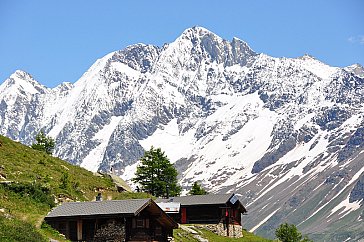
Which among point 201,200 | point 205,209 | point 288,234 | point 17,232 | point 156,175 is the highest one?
point 156,175

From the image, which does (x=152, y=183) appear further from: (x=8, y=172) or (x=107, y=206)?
(x=107, y=206)

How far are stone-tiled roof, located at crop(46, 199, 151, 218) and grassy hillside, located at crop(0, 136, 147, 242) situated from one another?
1812 mm

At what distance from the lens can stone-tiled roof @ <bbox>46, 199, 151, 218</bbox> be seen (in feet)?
196

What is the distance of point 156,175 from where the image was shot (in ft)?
405

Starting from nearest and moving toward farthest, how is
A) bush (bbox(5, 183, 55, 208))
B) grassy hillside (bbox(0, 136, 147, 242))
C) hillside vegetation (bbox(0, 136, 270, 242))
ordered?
Result: 1. grassy hillside (bbox(0, 136, 147, 242))
2. hillside vegetation (bbox(0, 136, 270, 242))
3. bush (bbox(5, 183, 55, 208))

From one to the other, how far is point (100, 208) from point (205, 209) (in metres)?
34.9

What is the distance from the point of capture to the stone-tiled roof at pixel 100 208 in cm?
5962

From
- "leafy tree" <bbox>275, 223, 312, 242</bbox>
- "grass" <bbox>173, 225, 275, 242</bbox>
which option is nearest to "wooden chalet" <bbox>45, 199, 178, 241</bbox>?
"grass" <bbox>173, 225, 275, 242</bbox>

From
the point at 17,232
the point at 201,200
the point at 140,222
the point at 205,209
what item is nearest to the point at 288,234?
the point at 201,200

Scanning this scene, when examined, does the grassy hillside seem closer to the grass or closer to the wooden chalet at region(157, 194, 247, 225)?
the wooden chalet at region(157, 194, 247, 225)

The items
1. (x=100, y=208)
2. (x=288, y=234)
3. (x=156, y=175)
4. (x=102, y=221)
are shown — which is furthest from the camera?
(x=288, y=234)

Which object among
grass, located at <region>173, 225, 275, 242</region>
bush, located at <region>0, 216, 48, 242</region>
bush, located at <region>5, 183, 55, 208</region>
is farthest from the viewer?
grass, located at <region>173, 225, 275, 242</region>

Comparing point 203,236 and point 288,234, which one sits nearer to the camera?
point 203,236

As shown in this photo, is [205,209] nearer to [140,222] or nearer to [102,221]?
[140,222]
